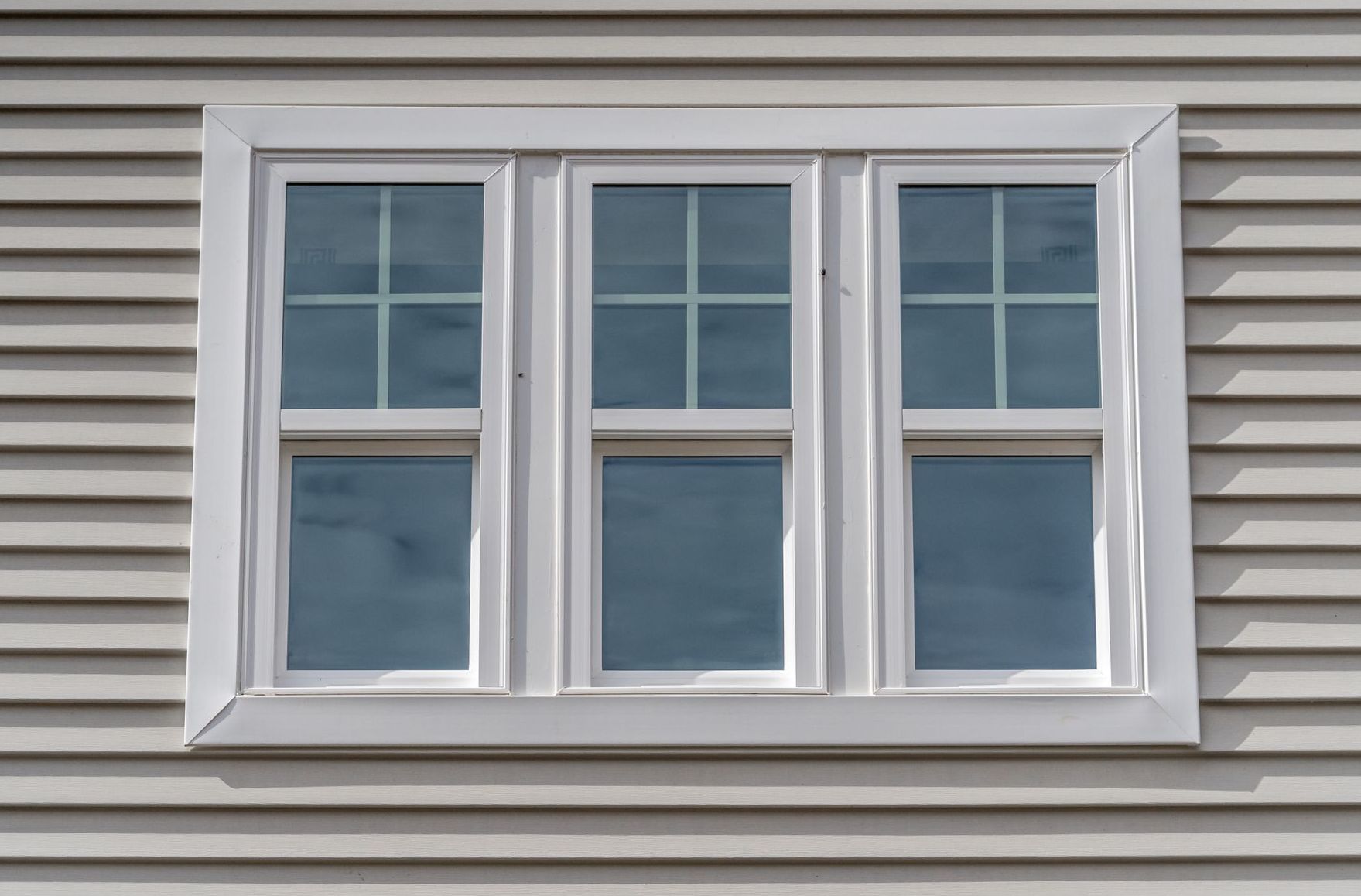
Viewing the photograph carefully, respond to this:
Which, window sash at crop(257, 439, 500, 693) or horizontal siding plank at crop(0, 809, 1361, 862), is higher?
window sash at crop(257, 439, 500, 693)

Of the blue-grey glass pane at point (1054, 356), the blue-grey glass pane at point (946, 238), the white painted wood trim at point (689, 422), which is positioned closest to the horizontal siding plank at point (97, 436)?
the white painted wood trim at point (689, 422)

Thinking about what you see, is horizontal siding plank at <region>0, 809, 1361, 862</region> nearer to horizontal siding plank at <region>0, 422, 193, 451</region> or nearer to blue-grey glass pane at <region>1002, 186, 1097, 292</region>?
horizontal siding plank at <region>0, 422, 193, 451</region>

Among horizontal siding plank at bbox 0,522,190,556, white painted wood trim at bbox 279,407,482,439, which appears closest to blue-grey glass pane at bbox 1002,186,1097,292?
white painted wood trim at bbox 279,407,482,439

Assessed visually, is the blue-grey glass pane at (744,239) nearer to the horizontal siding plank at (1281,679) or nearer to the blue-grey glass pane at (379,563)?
the blue-grey glass pane at (379,563)

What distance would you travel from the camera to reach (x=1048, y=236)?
335cm

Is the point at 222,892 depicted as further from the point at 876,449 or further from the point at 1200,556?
the point at 1200,556

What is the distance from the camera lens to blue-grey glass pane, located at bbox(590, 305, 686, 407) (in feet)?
10.8

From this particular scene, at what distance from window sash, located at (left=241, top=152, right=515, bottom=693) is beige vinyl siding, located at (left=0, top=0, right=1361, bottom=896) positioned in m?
0.18

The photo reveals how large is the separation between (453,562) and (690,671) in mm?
662

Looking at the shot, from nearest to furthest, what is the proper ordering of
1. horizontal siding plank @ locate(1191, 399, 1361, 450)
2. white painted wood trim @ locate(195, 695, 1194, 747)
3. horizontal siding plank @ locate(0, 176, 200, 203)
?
1. white painted wood trim @ locate(195, 695, 1194, 747)
2. horizontal siding plank @ locate(1191, 399, 1361, 450)
3. horizontal siding plank @ locate(0, 176, 200, 203)

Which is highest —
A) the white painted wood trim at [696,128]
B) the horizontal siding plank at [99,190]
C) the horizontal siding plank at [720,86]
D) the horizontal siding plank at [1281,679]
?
the horizontal siding plank at [720,86]

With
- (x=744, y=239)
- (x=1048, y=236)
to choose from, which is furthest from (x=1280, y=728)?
(x=744, y=239)

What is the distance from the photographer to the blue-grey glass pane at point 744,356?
3.29 m

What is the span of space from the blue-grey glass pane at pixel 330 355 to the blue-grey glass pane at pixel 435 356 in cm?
6
